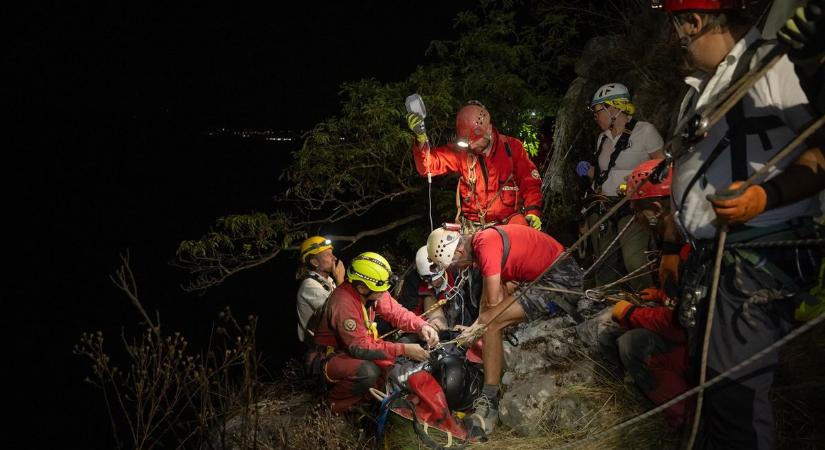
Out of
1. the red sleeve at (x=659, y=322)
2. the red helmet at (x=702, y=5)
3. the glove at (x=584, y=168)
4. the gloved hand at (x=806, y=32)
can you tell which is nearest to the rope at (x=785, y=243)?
the gloved hand at (x=806, y=32)

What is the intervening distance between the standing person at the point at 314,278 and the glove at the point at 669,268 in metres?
3.44

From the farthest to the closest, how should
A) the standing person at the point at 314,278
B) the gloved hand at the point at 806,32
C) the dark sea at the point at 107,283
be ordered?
the dark sea at the point at 107,283
the standing person at the point at 314,278
the gloved hand at the point at 806,32

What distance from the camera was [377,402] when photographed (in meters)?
5.42

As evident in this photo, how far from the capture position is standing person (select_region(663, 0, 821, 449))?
1992 mm

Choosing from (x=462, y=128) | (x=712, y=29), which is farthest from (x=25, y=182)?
(x=712, y=29)

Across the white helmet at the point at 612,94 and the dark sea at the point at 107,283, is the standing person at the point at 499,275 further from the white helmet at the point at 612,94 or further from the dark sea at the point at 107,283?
the dark sea at the point at 107,283

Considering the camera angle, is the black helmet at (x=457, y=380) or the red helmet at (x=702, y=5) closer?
the red helmet at (x=702, y=5)

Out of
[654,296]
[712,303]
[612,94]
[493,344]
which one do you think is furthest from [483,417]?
[612,94]

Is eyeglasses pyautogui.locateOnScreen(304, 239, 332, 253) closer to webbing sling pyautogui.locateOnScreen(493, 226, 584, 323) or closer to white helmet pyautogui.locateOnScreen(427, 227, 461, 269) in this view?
white helmet pyautogui.locateOnScreen(427, 227, 461, 269)

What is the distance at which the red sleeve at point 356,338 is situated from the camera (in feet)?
15.8

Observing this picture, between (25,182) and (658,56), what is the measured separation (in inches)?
2019

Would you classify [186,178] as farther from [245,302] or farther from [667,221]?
[667,221]

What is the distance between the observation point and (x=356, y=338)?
191 inches

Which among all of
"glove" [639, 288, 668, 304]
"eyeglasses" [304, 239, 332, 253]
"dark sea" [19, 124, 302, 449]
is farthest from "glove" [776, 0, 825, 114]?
"dark sea" [19, 124, 302, 449]
